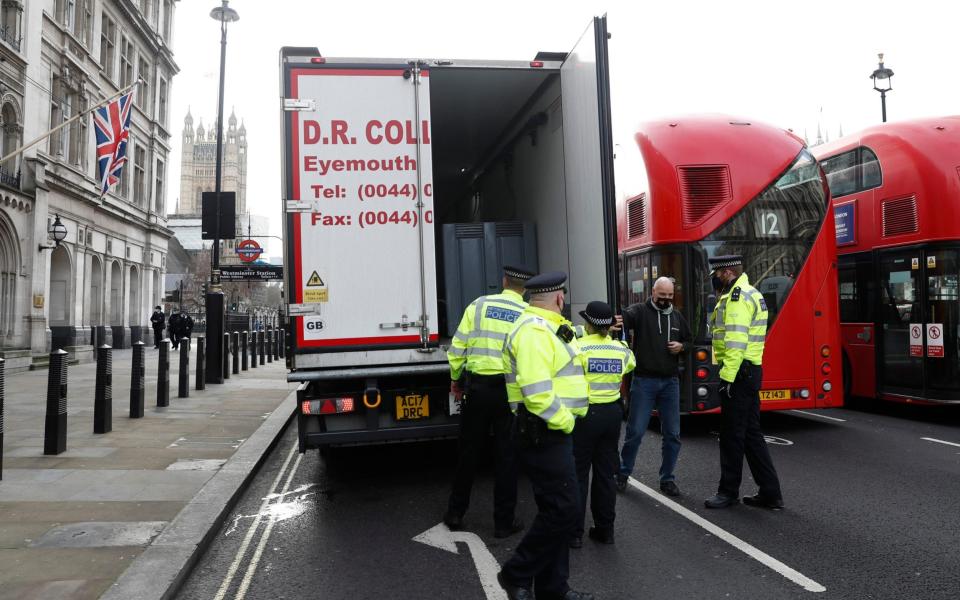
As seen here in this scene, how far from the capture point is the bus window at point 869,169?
33.3 ft

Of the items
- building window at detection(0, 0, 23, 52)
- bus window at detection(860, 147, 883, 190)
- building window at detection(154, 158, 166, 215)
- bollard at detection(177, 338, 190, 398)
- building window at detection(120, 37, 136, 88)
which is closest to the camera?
bus window at detection(860, 147, 883, 190)

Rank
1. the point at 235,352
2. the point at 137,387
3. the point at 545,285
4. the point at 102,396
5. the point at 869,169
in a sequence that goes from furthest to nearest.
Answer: the point at 235,352 → the point at 869,169 → the point at 137,387 → the point at 102,396 → the point at 545,285

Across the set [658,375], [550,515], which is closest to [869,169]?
[658,375]

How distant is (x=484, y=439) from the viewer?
495cm

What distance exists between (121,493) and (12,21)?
18.6m

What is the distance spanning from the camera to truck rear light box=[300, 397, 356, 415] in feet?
18.3

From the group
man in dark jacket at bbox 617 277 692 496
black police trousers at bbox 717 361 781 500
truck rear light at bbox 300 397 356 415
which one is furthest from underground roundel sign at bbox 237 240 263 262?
black police trousers at bbox 717 361 781 500

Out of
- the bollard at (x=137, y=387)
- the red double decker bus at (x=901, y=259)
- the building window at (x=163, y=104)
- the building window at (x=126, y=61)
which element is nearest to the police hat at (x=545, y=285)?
the bollard at (x=137, y=387)

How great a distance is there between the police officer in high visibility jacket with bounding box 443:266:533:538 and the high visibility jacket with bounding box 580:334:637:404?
0.53m

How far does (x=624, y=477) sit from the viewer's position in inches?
234

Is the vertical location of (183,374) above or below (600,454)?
above

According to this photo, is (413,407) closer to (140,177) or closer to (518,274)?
(518,274)

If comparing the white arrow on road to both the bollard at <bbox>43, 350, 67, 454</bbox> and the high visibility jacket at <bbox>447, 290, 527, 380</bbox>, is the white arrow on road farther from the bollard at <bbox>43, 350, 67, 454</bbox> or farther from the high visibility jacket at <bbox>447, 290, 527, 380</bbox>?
the bollard at <bbox>43, 350, 67, 454</bbox>

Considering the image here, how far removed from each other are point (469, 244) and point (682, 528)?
3.90 metres
